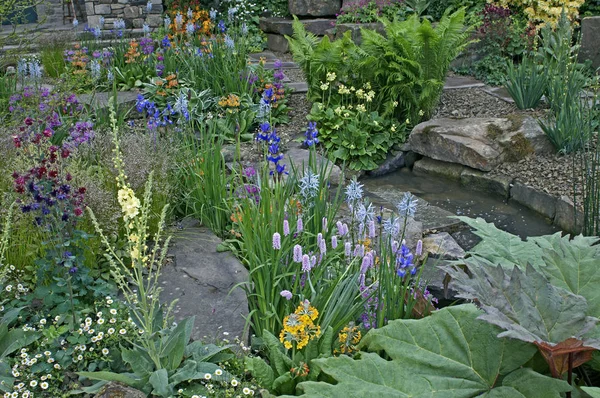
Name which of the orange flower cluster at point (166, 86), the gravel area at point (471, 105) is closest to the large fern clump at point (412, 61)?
the gravel area at point (471, 105)

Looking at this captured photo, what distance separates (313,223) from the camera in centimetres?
347

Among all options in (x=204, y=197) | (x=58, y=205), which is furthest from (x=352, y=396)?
(x=204, y=197)

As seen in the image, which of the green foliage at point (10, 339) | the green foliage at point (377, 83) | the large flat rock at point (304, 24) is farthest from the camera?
the large flat rock at point (304, 24)

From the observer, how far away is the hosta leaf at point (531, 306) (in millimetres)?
1694

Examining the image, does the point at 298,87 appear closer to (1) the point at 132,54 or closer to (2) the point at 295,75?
(2) the point at 295,75

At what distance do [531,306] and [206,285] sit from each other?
6.03 feet

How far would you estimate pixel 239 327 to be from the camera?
2.94 m

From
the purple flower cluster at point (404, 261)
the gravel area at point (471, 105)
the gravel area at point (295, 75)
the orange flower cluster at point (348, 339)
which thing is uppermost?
the gravel area at point (295, 75)

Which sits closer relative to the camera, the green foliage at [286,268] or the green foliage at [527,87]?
the green foliage at [286,268]

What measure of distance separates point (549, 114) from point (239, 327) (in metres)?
3.76

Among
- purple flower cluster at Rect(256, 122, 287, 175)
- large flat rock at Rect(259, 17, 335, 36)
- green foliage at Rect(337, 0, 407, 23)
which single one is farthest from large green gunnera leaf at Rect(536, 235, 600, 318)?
large flat rock at Rect(259, 17, 335, 36)

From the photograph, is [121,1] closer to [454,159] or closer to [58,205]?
[454,159]

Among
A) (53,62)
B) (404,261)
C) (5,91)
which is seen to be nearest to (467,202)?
(404,261)

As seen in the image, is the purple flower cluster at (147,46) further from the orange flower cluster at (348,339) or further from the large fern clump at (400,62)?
the orange flower cluster at (348,339)
